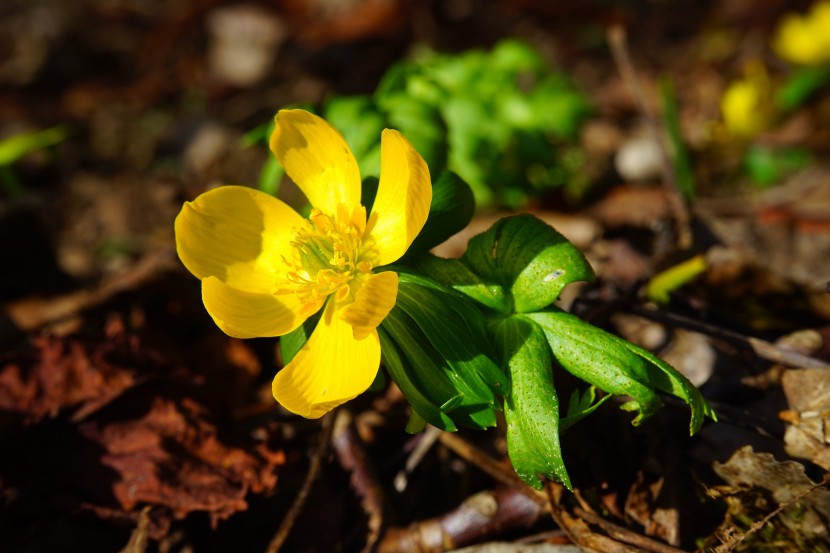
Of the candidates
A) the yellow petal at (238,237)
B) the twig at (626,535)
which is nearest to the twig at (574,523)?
the twig at (626,535)

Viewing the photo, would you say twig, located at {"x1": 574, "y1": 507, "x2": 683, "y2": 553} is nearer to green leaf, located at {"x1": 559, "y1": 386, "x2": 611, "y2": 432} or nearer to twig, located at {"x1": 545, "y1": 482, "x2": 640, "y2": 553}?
twig, located at {"x1": 545, "y1": 482, "x2": 640, "y2": 553}

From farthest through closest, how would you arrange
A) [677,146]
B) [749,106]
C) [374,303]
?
[749,106] → [677,146] → [374,303]

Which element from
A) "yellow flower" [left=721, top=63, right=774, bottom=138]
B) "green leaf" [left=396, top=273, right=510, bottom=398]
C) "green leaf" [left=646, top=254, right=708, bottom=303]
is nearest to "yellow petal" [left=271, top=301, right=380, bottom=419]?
"green leaf" [left=396, top=273, right=510, bottom=398]

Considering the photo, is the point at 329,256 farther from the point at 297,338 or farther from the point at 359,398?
the point at 359,398

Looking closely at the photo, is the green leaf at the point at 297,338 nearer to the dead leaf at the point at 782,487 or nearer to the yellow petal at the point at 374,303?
the yellow petal at the point at 374,303

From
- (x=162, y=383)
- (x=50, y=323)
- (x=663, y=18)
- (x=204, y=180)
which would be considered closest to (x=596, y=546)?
(x=162, y=383)

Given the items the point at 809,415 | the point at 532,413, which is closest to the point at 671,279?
the point at 809,415
